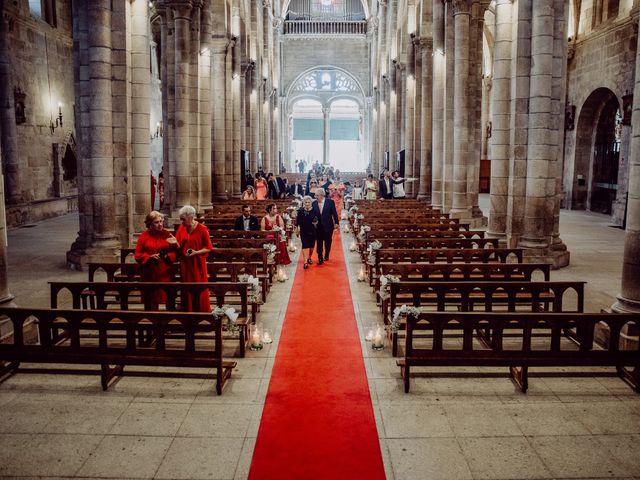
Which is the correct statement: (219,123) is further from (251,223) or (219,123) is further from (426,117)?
(251,223)

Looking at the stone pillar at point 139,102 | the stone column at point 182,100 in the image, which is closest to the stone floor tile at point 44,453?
the stone pillar at point 139,102

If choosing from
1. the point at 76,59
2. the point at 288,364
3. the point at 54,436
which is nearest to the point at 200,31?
the point at 76,59

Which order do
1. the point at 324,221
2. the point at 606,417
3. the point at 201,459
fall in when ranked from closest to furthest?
the point at 201,459 < the point at 606,417 < the point at 324,221

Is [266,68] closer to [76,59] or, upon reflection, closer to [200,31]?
[200,31]

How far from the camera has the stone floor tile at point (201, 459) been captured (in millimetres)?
4930

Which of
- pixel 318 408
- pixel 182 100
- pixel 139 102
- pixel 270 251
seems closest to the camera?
pixel 318 408

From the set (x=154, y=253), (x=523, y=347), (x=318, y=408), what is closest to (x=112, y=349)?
(x=154, y=253)

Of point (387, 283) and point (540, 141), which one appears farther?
point (540, 141)

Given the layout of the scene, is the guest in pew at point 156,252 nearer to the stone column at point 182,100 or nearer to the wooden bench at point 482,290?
the wooden bench at point 482,290

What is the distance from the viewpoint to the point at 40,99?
24.3 meters

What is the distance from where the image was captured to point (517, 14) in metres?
13.8

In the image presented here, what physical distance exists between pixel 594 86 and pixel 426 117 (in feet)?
26.8

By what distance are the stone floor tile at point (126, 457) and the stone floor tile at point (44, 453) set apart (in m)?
0.10

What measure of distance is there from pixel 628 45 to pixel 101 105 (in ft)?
68.6
